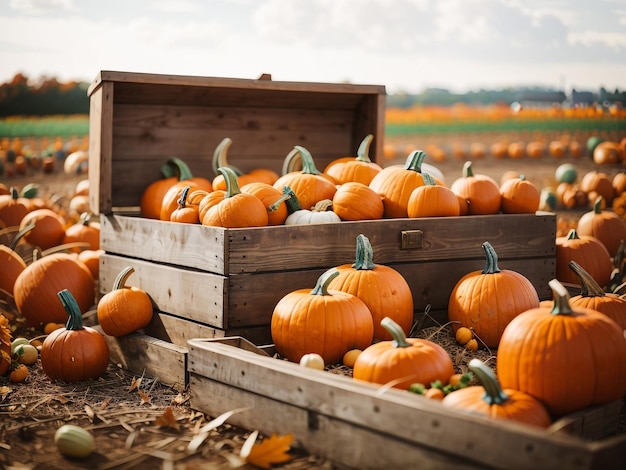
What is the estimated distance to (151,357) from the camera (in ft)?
10.7

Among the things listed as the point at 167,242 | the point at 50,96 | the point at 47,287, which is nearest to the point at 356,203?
the point at 167,242

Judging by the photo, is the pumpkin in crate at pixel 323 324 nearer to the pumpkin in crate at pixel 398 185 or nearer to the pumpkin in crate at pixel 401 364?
the pumpkin in crate at pixel 401 364

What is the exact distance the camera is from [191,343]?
9.18 ft

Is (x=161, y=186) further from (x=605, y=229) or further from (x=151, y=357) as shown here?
(x=605, y=229)

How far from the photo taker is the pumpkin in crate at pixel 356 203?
11.5 feet

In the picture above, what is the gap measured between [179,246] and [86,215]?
194 centimetres

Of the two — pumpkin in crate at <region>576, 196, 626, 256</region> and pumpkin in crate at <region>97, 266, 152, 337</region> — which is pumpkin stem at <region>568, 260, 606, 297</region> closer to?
pumpkin in crate at <region>97, 266, 152, 337</region>

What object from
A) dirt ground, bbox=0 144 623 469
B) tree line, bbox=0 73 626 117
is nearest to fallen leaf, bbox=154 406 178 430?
dirt ground, bbox=0 144 623 469

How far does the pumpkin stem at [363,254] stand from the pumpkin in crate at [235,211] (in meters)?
0.41

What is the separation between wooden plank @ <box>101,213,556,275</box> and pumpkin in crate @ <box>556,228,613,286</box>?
357 millimetres

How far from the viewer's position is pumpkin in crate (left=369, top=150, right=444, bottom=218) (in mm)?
3664

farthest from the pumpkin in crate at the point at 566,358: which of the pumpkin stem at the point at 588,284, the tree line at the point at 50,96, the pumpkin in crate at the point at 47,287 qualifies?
the tree line at the point at 50,96

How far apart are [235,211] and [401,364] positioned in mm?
1066

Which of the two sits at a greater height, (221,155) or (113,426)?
(221,155)
